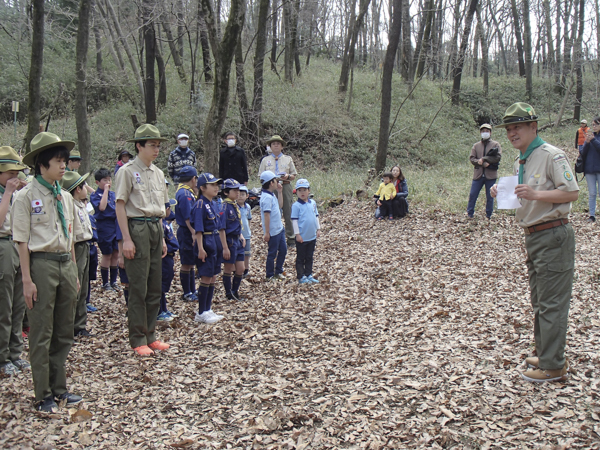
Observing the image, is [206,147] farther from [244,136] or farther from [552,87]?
[552,87]

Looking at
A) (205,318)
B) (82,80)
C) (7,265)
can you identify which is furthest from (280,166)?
(82,80)

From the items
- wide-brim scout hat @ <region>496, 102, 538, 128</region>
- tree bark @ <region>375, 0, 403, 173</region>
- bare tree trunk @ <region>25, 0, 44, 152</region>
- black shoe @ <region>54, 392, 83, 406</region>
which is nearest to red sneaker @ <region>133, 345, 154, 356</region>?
black shoe @ <region>54, 392, 83, 406</region>

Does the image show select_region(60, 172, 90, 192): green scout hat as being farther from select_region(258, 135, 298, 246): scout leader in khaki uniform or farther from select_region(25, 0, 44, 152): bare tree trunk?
select_region(25, 0, 44, 152): bare tree trunk

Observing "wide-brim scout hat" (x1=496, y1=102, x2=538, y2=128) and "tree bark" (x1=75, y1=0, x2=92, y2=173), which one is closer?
"wide-brim scout hat" (x1=496, y1=102, x2=538, y2=128)

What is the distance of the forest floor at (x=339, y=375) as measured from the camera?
12.3 feet

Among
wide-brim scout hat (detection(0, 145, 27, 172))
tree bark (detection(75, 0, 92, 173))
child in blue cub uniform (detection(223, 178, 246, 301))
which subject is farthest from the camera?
tree bark (detection(75, 0, 92, 173))

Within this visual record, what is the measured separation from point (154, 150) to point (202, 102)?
16.6m

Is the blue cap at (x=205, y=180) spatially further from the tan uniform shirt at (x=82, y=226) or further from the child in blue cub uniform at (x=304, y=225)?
the child in blue cub uniform at (x=304, y=225)

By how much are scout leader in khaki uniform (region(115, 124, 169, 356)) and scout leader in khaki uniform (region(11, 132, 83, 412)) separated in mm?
840

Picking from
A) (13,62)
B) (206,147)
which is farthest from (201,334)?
(13,62)

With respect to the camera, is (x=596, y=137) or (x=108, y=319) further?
(x=596, y=137)

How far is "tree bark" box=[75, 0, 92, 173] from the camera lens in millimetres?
13853

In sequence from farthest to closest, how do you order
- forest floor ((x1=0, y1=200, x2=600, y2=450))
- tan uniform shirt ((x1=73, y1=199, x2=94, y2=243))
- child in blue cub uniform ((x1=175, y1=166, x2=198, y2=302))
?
1. child in blue cub uniform ((x1=175, y1=166, x2=198, y2=302))
2. tan uniform shirt ((x1=73, y1=199, x2=94, y2=243))
3. forest floor ((x1=0, y1=200, x2=600, y2=450))

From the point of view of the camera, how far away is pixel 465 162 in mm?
20859
